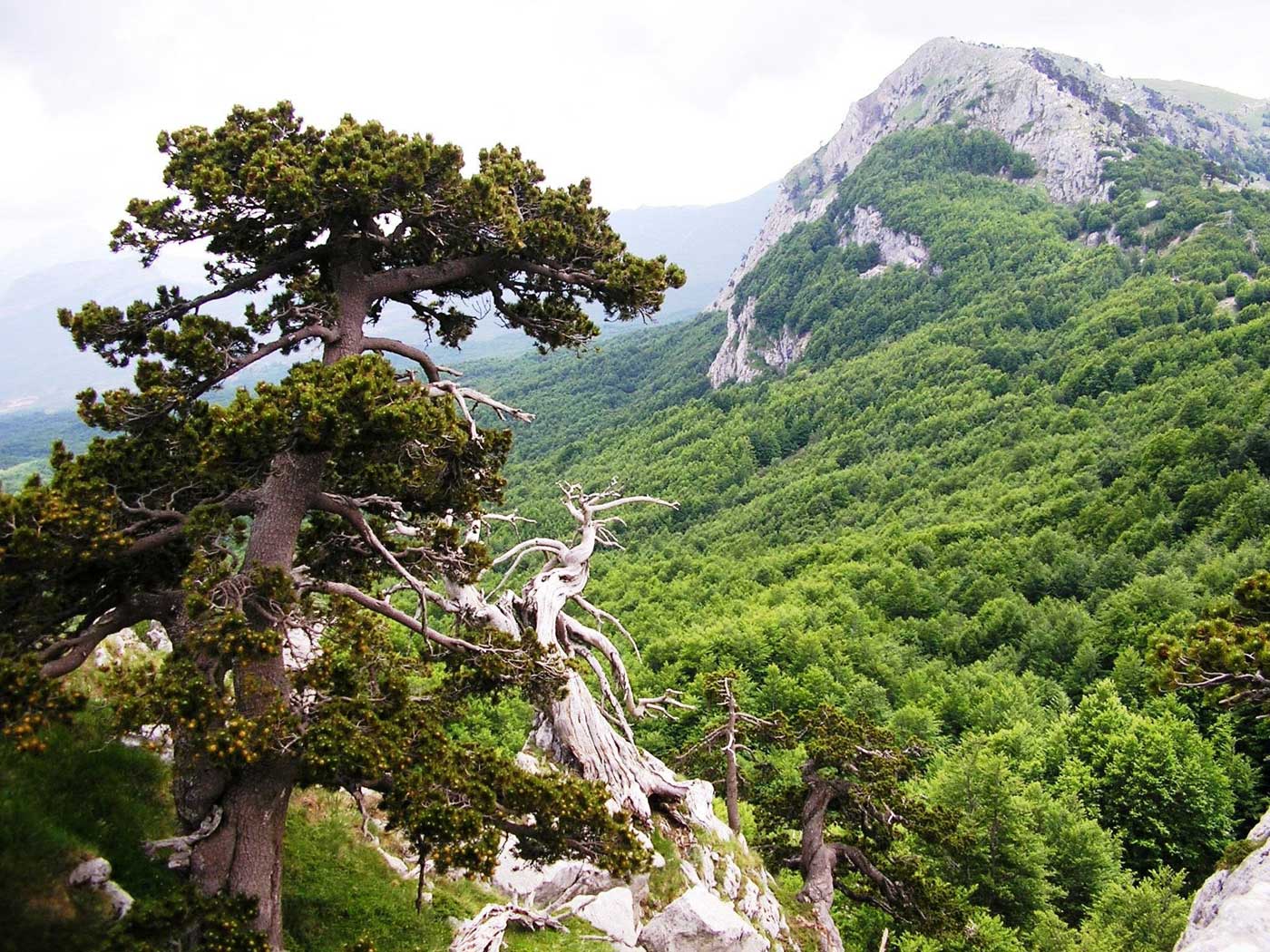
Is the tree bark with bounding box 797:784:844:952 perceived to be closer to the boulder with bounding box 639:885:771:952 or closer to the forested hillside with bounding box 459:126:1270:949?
the forested hillside with bounding box 459:126:1270:949

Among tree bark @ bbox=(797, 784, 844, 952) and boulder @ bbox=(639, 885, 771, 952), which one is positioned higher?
boulder @ bbox=(639, 885, 771, 952)

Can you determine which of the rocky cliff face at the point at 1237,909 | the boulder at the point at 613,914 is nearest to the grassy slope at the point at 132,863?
the boulder at the point at 613,914

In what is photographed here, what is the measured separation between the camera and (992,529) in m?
73.6

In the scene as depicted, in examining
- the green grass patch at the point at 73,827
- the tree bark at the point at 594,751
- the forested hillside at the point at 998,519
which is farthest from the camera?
the forested hillside at the point at 998,519

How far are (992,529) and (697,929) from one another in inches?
2851

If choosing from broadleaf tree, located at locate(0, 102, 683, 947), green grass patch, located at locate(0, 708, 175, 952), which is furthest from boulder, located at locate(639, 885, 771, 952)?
green grass patch, located at locate(0, 708, 175, 952)

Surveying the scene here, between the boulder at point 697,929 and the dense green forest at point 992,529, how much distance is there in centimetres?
315

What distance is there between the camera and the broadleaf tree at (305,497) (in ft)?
21.8

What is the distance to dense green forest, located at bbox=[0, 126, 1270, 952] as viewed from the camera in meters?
24.0

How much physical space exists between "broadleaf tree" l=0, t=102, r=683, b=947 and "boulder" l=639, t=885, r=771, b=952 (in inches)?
135

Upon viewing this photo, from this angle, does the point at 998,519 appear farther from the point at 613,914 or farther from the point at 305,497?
the point at 305,497

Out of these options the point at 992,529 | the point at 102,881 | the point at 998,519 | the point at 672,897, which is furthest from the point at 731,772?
the point at 998,519

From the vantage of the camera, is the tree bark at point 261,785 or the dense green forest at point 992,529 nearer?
the tree bark at point 261,785

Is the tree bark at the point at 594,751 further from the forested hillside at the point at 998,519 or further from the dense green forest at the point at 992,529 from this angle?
the forested hillside at the point at 998,519
